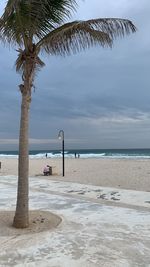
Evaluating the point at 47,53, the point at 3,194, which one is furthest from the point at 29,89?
the point at 3,194

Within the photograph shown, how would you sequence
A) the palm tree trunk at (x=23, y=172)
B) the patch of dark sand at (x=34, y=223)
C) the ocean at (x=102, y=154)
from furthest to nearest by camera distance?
1. the ocean at (x=102, y=154)
2. the palm tree trunk at (x=23, y=172)
3. the patch of dark sand at (x=34, y=223)

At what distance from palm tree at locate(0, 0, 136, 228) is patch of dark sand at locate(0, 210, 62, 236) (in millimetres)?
164

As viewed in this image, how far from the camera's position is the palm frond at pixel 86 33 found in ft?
18.1

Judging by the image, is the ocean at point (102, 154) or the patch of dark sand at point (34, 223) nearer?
the patch of dark sand at point (34, 223)

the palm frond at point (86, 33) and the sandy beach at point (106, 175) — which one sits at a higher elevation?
the palm frond at point (86, 33)

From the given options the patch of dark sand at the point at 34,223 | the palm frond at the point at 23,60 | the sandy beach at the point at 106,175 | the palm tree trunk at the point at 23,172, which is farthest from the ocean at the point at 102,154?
the palm tree trunk at the point at 23,172

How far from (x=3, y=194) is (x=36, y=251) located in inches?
198

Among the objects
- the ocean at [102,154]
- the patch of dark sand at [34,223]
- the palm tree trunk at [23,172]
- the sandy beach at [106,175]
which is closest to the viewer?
the patch of dark sand at [34,223]

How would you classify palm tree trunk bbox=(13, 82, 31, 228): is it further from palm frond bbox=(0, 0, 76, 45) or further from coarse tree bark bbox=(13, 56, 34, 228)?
palm frond bbox=(0, 0, 76, 45)

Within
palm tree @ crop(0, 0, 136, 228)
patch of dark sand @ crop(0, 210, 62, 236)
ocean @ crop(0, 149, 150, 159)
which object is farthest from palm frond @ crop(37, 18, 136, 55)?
ocean @ crop(0, 149, 150, 159)

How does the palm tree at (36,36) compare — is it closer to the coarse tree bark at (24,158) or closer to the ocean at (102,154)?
the coarse tree bark at (24,158)

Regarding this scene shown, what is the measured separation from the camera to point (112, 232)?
5.14m

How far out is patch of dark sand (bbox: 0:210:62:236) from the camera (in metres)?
5.30

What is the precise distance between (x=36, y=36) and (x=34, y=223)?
11.2 feet
